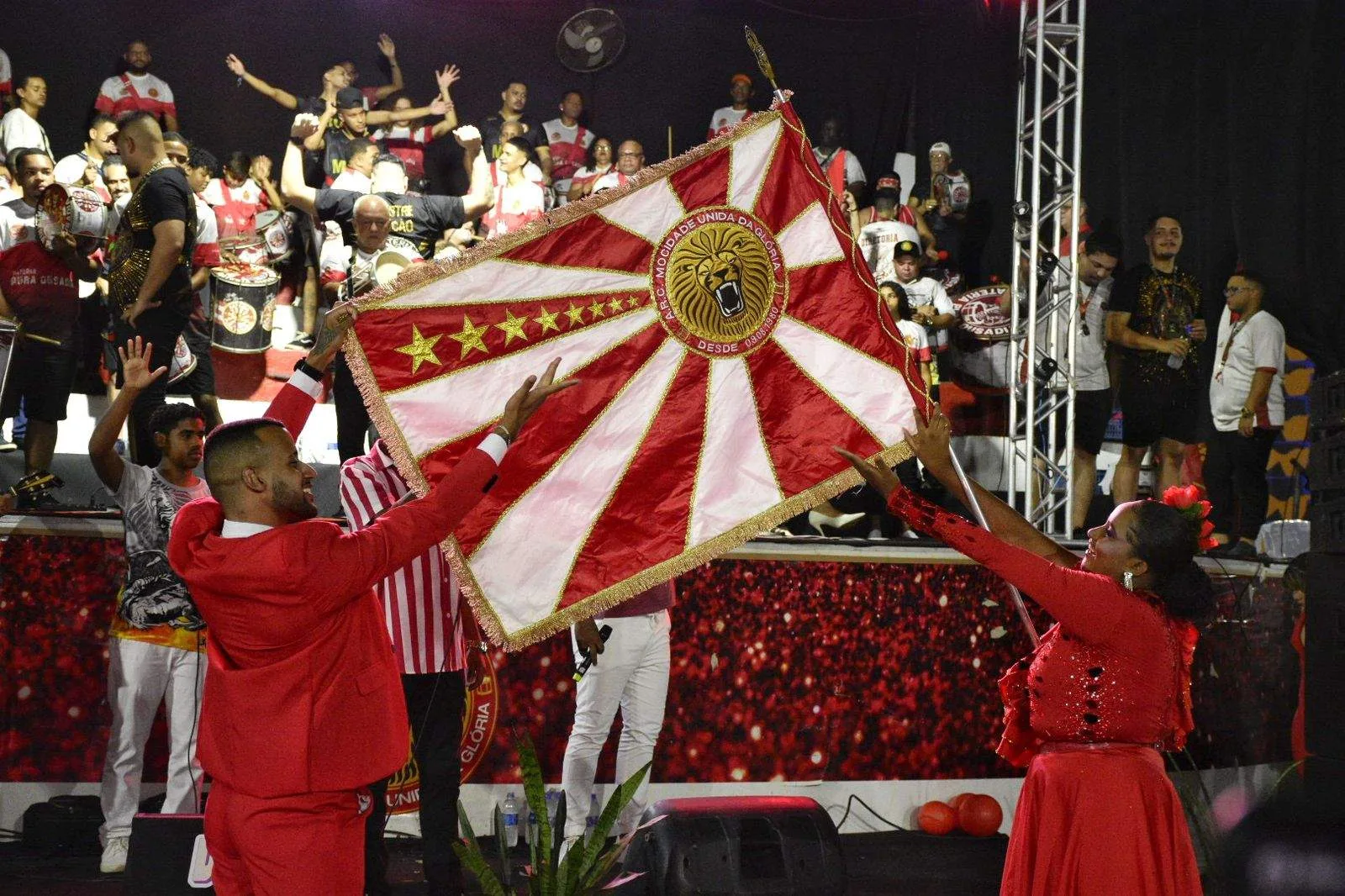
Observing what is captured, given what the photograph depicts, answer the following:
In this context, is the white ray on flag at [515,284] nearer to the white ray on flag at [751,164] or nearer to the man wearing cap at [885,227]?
the white ray on flag at [751,164]

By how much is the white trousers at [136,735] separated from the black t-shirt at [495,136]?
5873 millimetres

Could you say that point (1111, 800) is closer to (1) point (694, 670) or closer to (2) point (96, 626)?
(1) point (694, 670)

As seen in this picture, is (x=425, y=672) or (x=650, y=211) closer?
(x=650, y=211)

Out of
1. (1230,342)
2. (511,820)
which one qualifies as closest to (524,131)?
(1230,342)

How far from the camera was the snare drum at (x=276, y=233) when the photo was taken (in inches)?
353

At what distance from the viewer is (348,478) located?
13.6 feet

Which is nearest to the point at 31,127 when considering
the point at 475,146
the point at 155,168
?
the point at 475,146

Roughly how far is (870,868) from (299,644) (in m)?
3.35

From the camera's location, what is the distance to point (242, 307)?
324 inches

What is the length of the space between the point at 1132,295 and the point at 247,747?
6.65 metres

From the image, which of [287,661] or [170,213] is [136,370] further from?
[287,661]

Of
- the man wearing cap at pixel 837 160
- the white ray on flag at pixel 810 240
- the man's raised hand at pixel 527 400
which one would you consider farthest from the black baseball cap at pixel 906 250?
the man's raised hand at pixel 527 400

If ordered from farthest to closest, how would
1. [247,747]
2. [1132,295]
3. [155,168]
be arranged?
[1132,295] < [155,168] < [247,747]

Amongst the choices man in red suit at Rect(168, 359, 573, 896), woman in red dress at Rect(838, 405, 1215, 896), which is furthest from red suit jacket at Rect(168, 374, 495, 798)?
woman in red dress at Rect(838, 405, 1215, 896)
